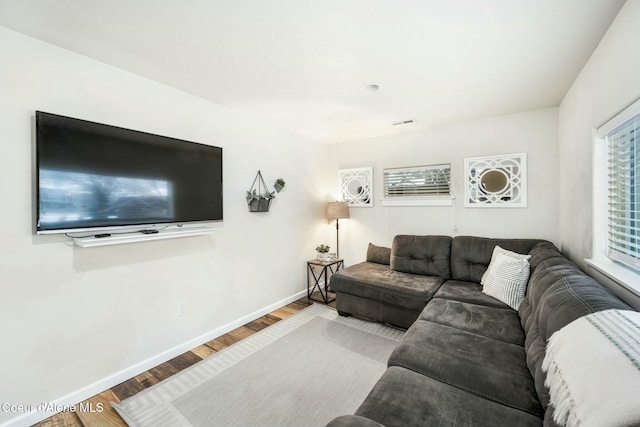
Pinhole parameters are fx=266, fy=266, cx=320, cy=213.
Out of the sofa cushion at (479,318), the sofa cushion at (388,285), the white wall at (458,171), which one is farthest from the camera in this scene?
the white wall at (458,171)

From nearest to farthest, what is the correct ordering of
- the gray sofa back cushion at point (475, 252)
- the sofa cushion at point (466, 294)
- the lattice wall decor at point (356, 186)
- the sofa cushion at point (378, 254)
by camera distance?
the sofa cushion at point (466, 294) → the gray sofa back cushion at point (475, 252) → the sofa cushion at point (378, 254) → the lattice wall decor at point (356, 186)

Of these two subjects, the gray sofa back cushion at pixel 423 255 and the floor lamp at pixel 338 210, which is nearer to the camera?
the gray sofa back cushion at pixel 423 255

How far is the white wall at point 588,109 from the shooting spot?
1.40m

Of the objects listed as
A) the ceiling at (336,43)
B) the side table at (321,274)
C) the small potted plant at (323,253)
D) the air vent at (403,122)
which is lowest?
the side table at (321,274)

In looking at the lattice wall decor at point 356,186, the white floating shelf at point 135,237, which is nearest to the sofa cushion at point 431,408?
the white floating shelf at point 135,237

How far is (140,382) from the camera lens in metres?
2.04

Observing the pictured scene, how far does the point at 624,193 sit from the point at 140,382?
357 centimetres

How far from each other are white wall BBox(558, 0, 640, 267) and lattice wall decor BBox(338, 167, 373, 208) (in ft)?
7.17

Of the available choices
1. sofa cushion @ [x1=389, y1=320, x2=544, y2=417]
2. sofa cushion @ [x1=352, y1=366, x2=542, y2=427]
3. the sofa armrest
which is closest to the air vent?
sofa cushion @ [x1=389, y1=320, x2=544, y2=417]

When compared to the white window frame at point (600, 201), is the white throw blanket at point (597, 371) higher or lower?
lower

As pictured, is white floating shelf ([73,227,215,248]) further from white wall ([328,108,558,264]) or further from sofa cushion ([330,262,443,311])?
white wall ([328,108,558,264])

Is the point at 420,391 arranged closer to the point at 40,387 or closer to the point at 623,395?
the point at 623,395

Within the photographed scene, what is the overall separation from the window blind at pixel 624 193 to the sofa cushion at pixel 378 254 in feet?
7.05

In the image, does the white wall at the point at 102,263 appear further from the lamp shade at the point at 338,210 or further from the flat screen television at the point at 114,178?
the lamp shade at the point at 338,210
